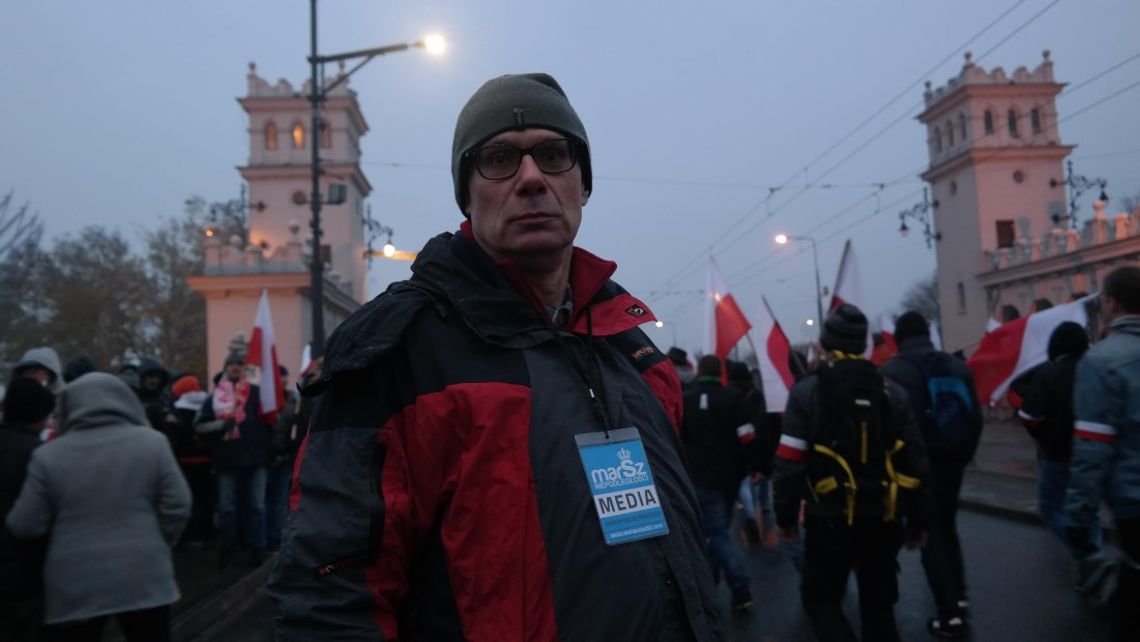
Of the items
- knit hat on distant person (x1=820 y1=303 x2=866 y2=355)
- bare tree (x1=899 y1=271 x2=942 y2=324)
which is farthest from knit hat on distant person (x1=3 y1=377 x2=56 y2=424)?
bare tree (x1=899 y1=271 x2=942 y2=324)

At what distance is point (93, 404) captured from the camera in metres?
4.08

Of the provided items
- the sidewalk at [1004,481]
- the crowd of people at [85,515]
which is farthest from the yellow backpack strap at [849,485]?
the sidewalk at [1004,481]

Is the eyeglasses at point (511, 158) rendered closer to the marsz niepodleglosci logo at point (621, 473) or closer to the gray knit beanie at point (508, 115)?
the gray knit beanie at point (508, 115)

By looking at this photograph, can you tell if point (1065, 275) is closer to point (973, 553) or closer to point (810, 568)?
point (973, 553)

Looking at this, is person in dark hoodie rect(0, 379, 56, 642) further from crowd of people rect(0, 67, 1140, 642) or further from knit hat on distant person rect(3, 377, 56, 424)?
crowd of people rect(0, 67, 1140, 642)

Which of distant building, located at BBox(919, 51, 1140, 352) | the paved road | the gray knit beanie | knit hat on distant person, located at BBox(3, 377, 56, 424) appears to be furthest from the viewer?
distant building, located at BBox(919, 51, 1140, 352)

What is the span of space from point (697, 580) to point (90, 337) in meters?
52.9

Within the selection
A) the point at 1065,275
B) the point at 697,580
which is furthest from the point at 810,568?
the point at 1065,275

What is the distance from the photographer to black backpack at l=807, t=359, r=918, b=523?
4.27 metres

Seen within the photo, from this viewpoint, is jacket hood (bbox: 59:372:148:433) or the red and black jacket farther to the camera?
jacket hood (bbox: 59:372:148:433)

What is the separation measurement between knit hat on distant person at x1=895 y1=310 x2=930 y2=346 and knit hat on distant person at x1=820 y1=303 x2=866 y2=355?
1.93 m

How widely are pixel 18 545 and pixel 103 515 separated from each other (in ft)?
1.13

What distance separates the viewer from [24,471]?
13.2 feet

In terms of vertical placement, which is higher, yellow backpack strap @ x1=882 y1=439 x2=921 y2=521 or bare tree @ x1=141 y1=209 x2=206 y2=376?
bare tree @ x1=141 y1=209 x2=206 y2=376
